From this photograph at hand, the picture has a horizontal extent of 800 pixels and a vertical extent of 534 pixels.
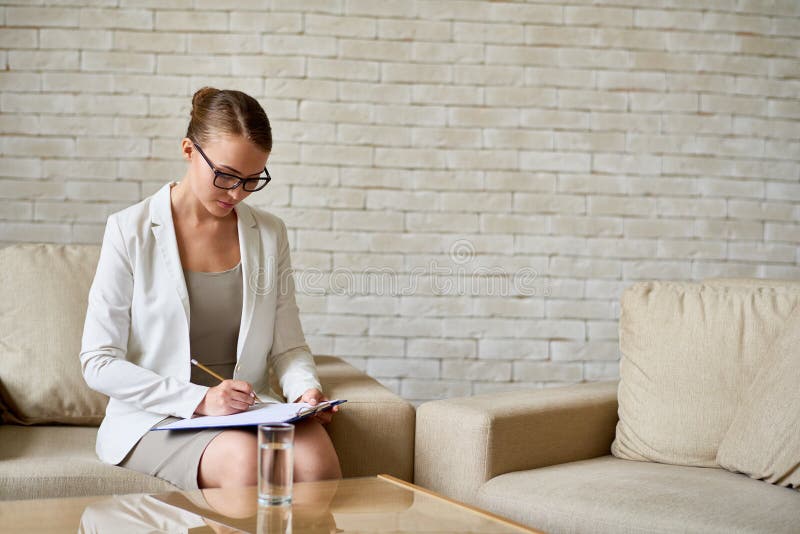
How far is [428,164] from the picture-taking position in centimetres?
293

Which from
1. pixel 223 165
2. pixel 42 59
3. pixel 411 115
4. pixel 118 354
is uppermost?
pixel 42 59

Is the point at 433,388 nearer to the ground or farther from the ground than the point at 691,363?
nearer to the ground

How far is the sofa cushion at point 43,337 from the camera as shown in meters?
2.25

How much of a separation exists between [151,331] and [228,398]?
299 millimetres

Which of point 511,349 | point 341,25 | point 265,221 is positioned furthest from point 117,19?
point 511,349

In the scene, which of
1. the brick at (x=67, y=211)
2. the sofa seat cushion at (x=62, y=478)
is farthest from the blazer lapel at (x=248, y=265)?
the brick at (x=67, y=211)

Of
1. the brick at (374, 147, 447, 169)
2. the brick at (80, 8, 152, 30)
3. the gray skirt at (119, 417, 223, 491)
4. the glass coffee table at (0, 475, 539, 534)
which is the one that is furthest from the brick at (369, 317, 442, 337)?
the glass coffee table at (0, 475, 539, 534)

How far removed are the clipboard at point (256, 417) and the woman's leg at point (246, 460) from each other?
0.13 ft

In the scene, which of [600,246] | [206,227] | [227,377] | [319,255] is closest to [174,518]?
[227,377]

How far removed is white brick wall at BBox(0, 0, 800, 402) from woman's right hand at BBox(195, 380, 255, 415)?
1088mm

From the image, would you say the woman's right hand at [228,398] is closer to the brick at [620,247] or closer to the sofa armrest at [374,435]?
the sofa armrest at [374,435]

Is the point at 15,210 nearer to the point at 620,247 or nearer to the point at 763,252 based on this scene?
the point at 620,247

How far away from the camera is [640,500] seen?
1713 millimetres

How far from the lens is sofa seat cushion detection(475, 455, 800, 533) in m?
1.63
